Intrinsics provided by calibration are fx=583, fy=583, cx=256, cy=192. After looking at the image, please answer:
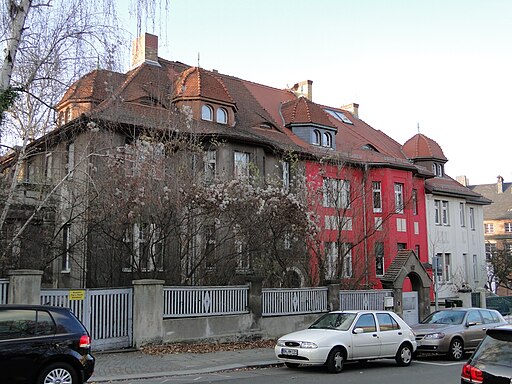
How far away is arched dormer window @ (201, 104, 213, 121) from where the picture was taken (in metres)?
28.0

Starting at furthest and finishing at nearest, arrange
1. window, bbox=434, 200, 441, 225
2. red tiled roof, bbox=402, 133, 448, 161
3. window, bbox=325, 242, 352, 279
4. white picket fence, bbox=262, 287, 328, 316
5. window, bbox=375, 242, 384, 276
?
red tiled roof, bbox=402, 133, 448, 161
window, bbox=434, 200, 441, 225
window, bbox=375, 242, 384, 276
window, bbox=325, 242, 352, 279
white picket fence, bbox=262, 287, 328, 316

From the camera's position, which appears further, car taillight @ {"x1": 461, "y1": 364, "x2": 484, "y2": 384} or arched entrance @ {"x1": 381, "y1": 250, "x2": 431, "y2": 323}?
arched entrance @ {"x1": 381, "y1": 250, "x2": 431, "y2": 323}

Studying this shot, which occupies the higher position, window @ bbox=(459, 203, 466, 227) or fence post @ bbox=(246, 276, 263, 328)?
window @ bbox=(459, 203, 466, 227)

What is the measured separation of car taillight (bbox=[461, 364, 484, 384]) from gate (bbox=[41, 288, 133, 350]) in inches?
444

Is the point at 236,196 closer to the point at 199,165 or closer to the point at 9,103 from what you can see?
the point at 199,165

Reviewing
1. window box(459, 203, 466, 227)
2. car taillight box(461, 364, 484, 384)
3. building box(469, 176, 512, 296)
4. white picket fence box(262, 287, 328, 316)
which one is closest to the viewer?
car taillight box(461, 364, 484, 384)

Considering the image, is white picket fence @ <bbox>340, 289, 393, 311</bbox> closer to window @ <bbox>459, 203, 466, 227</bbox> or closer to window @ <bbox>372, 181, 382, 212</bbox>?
window @ <bbox>372, 181, 382, 212</bbox>

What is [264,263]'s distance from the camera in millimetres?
21828

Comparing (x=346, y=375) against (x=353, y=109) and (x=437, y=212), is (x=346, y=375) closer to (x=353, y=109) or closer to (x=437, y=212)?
(x=437, y=212)

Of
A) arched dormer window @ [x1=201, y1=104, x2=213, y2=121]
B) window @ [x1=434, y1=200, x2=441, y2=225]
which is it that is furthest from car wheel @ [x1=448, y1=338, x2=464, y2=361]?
window @ [x1=434, y1=200, x2=441, y2=225]

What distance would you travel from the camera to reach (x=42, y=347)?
9.71m

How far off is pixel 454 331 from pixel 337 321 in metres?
4.30

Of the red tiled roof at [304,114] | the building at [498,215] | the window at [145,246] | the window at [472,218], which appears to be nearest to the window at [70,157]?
the window at [145,246]

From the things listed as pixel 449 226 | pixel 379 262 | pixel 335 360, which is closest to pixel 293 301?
pixel 335 360
